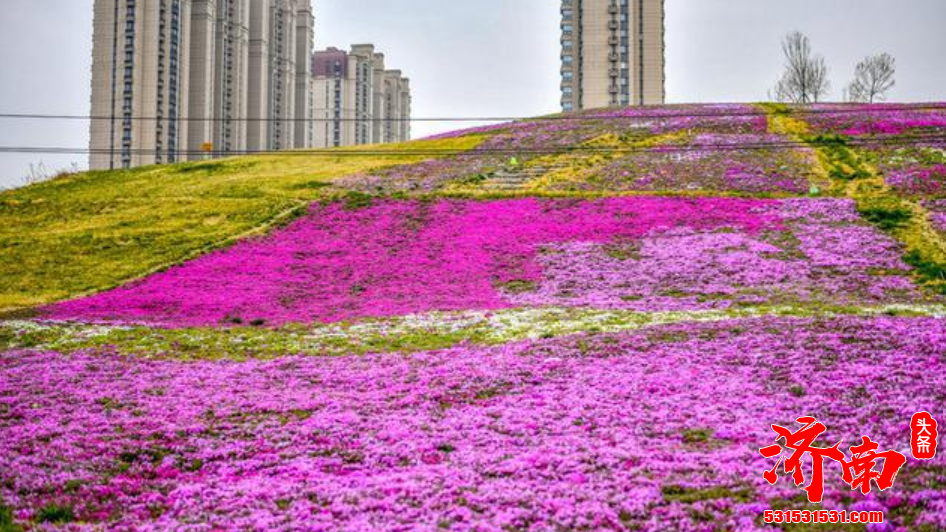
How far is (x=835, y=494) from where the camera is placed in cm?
1070

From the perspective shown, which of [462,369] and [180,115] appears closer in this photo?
[462,369]

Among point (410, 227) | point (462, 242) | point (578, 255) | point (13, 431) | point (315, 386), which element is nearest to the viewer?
point (13, 431)

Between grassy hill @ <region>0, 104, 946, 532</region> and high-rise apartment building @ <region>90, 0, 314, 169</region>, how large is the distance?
58.2m

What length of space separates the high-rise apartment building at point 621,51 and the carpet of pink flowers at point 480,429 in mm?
109394

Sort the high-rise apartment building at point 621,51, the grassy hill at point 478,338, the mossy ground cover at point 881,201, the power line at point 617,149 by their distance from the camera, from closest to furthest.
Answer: the grassy hill at point 478,338
the mossy ground cover at point 881,201
the power line at point 617,149
the high-rise apartment building at point 621,51

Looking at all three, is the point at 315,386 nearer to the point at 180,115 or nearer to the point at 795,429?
the point at 795,429

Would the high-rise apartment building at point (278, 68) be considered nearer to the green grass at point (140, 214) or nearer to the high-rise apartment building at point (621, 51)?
the high-rise apartment building at point (621, 51)

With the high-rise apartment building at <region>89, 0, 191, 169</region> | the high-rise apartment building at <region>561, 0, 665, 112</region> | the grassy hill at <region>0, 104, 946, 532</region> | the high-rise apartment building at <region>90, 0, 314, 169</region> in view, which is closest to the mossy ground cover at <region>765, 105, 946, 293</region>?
the grassy hill at <region>0, 104, 946, 532</region>

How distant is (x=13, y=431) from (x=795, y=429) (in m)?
15.6

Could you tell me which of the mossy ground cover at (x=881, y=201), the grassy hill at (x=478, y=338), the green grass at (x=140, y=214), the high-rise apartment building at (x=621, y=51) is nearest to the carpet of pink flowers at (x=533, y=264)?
the grassy hill at (x=478, y=338)

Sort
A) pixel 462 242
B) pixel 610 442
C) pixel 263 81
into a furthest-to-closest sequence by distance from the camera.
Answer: pixel 263 81
pixel 462 242
pixel 610 442

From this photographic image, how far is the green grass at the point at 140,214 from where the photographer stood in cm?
3566

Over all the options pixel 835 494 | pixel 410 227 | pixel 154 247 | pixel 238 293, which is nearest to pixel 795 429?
pixel 835 494

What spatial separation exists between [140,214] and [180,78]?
78993mm
